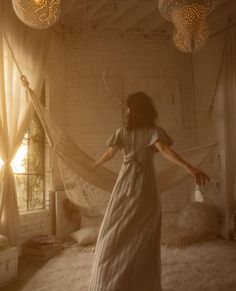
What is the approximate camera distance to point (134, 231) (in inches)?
61.1

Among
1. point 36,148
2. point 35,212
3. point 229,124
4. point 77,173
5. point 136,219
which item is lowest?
point 35,212

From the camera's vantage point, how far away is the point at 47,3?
175cm

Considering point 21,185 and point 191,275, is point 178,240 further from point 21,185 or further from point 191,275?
point 21,185

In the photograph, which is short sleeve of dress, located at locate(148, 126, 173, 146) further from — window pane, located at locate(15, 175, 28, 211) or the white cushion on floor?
window pane, located at locate(15, 175, 28, 211)

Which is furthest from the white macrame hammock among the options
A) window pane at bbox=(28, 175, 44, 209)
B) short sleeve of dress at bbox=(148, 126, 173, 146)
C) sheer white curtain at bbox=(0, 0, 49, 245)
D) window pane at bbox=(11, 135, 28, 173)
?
window pane at bbox=(28, 175, 44, 209)

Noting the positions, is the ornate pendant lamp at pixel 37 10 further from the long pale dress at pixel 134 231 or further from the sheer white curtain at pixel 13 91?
the long pale dress at pixel 134 231

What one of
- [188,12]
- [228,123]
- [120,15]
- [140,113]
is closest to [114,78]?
[120,15]

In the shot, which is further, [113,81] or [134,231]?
[113,81]

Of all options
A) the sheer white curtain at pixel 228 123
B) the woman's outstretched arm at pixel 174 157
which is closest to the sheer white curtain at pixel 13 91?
the woman's outstretched arm at pixel 174 157

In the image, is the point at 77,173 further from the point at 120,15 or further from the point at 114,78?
the point at 120,15

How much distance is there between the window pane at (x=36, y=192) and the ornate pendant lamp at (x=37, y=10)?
5.52ft

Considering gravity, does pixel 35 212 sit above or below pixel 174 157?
below

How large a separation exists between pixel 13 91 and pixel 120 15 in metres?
1.61

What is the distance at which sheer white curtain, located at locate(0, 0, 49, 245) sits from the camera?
231 cm
